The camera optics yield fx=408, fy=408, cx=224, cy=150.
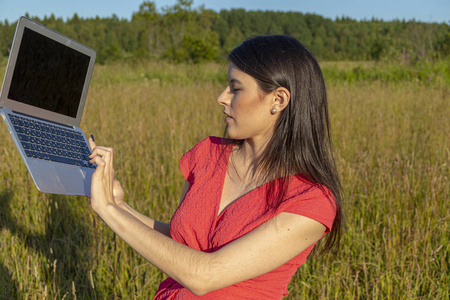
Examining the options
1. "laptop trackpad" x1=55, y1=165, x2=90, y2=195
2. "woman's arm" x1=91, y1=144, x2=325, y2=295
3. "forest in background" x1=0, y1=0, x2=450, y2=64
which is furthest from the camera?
"forest in background" x1=0, y1=0, x2=450, y2=64

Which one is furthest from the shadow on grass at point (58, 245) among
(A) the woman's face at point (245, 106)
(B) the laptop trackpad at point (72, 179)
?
(A) the woman's face at point (245, 106)

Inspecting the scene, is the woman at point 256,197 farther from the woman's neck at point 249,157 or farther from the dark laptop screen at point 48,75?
the dark laptop screen at point 48,75

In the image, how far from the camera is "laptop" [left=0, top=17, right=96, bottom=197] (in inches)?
44.5

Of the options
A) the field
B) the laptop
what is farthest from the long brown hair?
the field

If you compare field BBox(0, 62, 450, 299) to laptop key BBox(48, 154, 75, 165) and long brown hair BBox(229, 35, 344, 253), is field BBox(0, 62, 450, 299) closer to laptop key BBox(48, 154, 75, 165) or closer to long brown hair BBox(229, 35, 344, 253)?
laptop key BBox(48, 154, 75, 165)

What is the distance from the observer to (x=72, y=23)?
37.1m

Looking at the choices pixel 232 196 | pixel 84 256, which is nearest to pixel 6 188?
pixel 84 256

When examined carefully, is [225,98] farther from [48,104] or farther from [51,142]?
[48,104]

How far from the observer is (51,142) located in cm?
124

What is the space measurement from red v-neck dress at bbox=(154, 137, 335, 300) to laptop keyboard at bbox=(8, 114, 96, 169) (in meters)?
0.36

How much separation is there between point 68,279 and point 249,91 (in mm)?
1671

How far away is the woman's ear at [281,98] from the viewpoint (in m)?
1.13

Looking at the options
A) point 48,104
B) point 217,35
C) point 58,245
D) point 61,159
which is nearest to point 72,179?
point 61,159

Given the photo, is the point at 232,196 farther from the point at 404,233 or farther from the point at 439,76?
the point at 439,76
